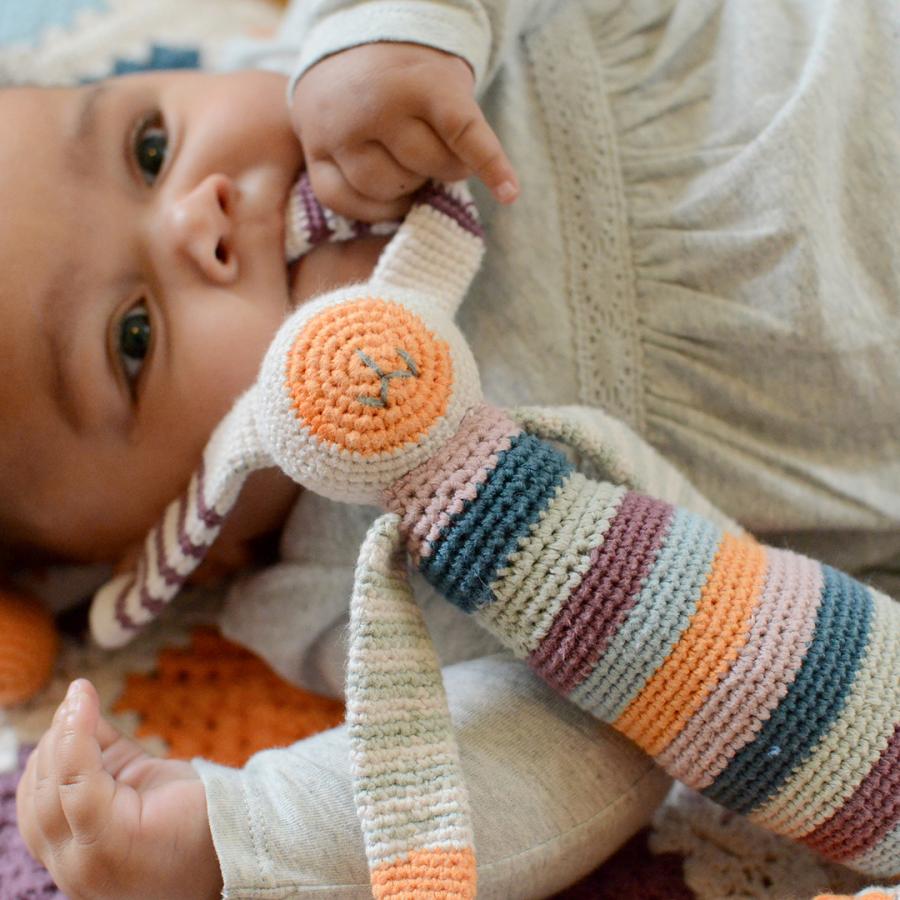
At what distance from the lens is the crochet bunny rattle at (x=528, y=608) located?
1.85 feet

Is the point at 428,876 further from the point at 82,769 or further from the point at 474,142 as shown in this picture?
the point at 474,142

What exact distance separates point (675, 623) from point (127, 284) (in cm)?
51

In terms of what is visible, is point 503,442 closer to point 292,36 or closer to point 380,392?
point 380,392

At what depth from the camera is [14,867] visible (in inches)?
30.2

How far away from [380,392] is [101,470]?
0.38 m

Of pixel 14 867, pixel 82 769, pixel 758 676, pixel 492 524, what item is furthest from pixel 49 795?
pixel 758 676

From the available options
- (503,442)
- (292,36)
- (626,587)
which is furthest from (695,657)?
(292,36)

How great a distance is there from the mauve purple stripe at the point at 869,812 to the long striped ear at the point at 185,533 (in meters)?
0.44

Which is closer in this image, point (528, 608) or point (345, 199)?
point (528, 608)

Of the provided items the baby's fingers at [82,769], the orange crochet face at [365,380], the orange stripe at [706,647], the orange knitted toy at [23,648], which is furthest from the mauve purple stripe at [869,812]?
the orange knitted toy at [23,648]

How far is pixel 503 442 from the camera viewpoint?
0.59 meters

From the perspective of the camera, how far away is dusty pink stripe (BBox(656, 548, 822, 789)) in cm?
57

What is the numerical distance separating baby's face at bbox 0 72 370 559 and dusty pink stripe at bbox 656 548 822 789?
0.43m

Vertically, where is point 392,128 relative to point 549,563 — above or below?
above
